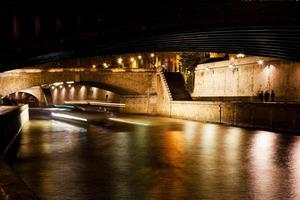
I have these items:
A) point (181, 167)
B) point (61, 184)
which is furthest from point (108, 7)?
point (61, 184)

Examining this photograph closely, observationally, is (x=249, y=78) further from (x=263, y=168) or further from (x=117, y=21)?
(x=263, y=168)

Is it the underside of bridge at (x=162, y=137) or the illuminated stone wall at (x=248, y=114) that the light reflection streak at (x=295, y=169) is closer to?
the underside of bridge at (x=162, y=137)

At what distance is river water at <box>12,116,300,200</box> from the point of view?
33.0ft

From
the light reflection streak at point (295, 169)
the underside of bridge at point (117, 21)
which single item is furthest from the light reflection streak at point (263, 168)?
the underside of bridge at point (117, 21)

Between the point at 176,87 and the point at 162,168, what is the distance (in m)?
34.6

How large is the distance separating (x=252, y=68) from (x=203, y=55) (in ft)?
65.2

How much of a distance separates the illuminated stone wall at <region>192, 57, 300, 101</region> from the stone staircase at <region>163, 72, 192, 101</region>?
3.80 m

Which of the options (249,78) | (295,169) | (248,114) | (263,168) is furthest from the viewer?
(249,78)

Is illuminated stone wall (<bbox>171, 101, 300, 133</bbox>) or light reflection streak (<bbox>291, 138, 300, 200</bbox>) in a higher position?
illuminated stone wall (<bbox>171, 101, 300, 133</bbox>)

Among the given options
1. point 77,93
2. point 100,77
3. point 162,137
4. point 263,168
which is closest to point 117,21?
point 162,137

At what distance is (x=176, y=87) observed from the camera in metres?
47.6

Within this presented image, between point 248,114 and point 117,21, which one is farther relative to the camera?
point 248,114

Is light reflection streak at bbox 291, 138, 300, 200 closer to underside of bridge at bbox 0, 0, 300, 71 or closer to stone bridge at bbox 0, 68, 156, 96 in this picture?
underside of bridge at bbox 0, 0, 300, 71

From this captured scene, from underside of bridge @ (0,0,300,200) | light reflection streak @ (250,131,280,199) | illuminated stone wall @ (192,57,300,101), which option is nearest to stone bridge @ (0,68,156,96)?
illuminated stone wall @ (192,57,300,101)
